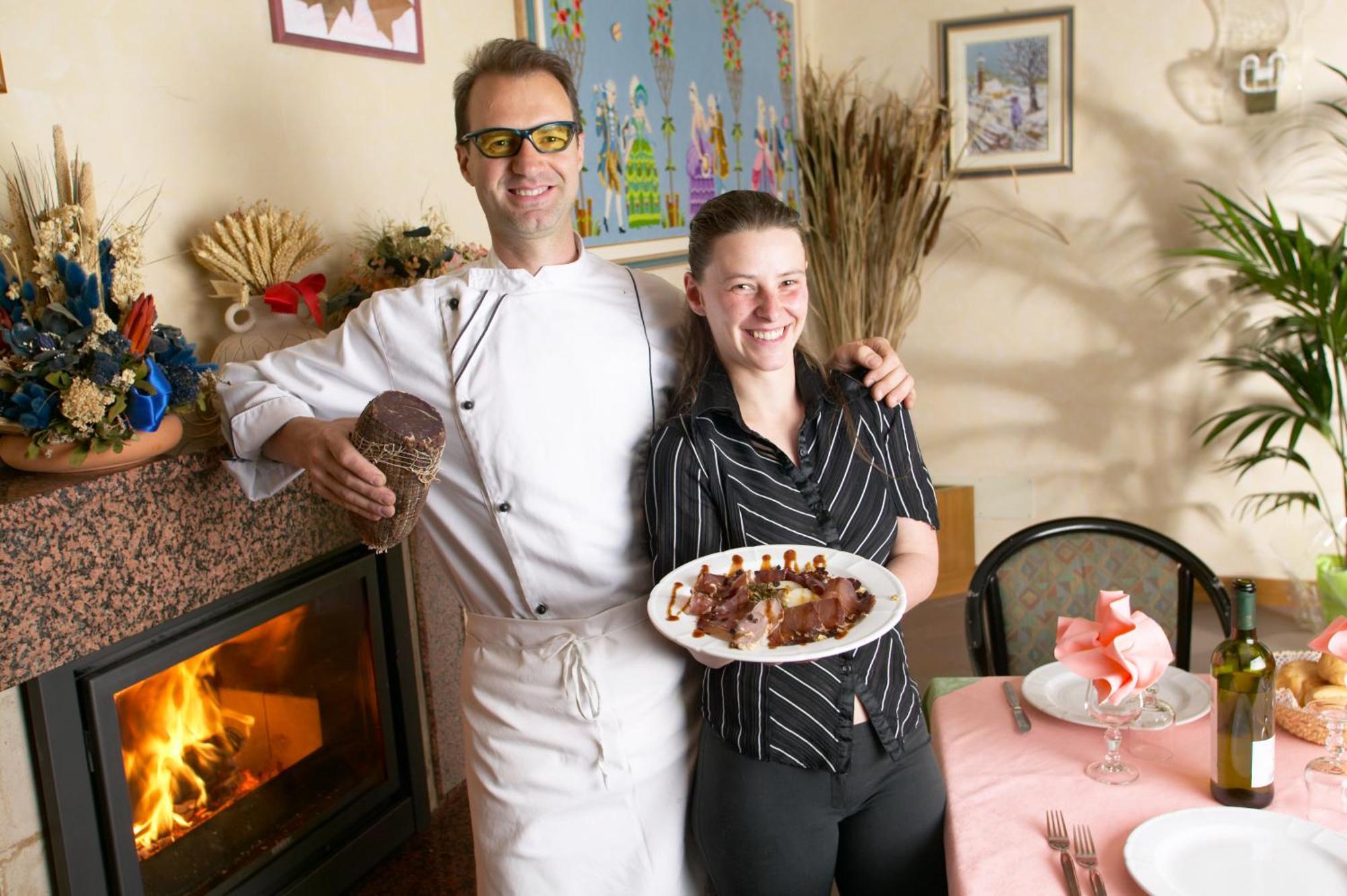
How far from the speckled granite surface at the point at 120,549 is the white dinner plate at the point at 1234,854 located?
4.76 feet

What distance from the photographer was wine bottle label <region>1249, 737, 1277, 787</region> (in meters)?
1.34

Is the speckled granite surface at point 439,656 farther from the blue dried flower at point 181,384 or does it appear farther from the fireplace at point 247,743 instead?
the blue dried flower at point 181,384

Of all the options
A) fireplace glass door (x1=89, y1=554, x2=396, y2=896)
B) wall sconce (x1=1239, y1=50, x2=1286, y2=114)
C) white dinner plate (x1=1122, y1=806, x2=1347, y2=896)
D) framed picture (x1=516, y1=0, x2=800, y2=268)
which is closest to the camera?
white dinner plate (x1=1122, y1=806, x2=1347, y2=896)

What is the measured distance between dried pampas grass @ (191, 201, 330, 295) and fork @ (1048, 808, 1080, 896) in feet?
5.12

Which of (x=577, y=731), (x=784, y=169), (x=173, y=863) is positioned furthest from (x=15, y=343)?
(x=784, y=169)

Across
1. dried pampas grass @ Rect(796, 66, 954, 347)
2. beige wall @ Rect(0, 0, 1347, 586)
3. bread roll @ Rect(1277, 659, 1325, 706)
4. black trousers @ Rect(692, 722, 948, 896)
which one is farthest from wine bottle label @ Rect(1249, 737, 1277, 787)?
dried pampas grass @ Rect(796, 66, 954, 347)

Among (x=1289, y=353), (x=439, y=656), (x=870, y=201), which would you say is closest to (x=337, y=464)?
(x=439, y=656)

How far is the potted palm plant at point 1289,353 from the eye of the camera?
3729 millimetres

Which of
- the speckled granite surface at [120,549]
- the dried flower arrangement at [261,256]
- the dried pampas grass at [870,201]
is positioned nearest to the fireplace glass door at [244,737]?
the speckled granite surface at [120,549]

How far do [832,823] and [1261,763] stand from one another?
1.74 feet

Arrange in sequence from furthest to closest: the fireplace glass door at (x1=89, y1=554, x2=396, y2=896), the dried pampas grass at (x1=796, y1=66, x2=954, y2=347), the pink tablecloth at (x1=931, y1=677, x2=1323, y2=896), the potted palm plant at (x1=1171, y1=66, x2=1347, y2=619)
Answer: the dried pampas grass at (x1=796, y1=66, x2=954, y2=347)
the potted palm plant at (x1=1171, y1=66, x2=1347, y2=619)
the fireplace glass door at (x1=89, y1=554, x2=396, y2=896)
the pink tablecloth at (x1=931, y1=677, x2=1323, y2=896)

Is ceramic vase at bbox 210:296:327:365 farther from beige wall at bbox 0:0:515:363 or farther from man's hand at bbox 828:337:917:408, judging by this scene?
man's hand at bbox 828:337:917:408

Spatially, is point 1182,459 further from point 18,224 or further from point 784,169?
point 18,224

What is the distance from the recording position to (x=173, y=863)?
2.08 m
